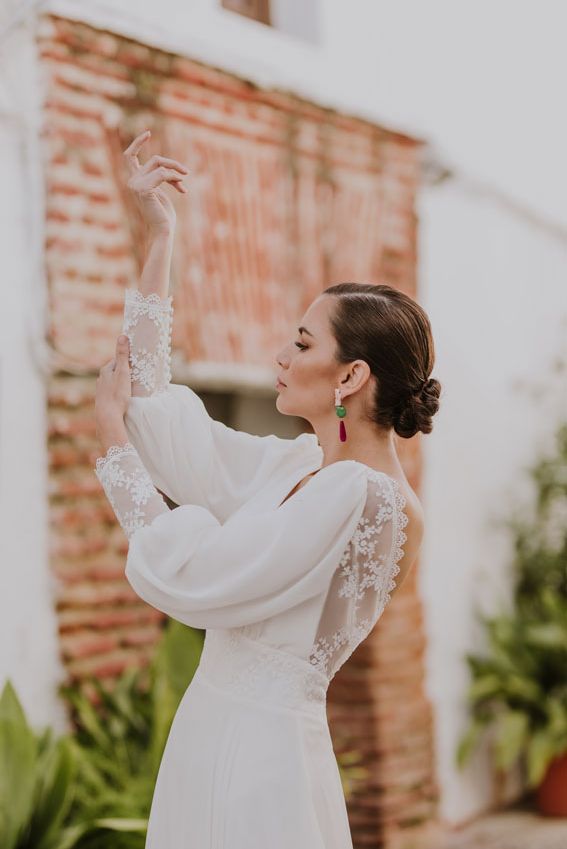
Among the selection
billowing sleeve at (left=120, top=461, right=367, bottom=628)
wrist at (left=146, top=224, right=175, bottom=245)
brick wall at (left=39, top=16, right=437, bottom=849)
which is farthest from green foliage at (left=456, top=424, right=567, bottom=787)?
wrist at (left=146, top=224, right=175, bottom=245)

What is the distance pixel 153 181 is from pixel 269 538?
73cm

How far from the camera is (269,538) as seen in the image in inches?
81.0

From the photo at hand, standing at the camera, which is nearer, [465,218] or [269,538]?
[269,538]

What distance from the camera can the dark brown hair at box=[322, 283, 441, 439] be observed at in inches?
87.5

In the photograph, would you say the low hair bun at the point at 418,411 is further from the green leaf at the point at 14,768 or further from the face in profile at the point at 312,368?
the green leaf at the point at 14,768

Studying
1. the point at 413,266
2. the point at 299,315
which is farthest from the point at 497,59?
the point at 299,315

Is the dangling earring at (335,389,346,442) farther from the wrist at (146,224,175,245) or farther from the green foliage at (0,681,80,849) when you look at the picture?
the green foliage at (0,681,80,849)

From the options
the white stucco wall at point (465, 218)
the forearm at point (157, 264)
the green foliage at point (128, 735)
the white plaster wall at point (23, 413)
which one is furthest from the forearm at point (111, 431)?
the white stucco wall at point (465, 218)

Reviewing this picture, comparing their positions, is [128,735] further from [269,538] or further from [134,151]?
[134,151]

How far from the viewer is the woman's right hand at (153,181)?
225 centimetres

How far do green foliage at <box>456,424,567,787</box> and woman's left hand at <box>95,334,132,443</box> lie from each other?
4069 millimetres

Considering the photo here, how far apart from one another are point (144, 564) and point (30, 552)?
2039 millimetres

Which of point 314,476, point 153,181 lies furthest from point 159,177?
point 314,476

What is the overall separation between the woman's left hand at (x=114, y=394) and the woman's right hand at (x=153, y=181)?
237 mm
